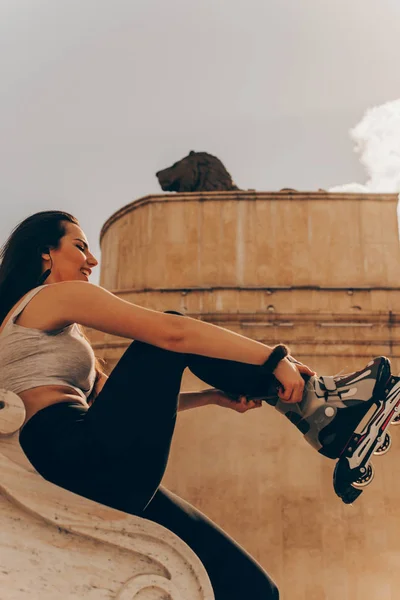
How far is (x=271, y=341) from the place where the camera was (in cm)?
1334

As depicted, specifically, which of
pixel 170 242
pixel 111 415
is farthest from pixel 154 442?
pixel 170 242

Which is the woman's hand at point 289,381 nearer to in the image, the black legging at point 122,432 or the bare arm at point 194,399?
the black legging at point 122,432

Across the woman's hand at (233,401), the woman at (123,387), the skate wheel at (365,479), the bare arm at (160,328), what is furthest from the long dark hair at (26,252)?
the skate wheel at (365,479)

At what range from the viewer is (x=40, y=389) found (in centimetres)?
318

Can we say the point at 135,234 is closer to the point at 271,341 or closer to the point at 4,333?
the point at 271,341

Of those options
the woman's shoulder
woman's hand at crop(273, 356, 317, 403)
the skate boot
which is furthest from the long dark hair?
the skate boot

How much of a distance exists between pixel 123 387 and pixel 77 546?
57cm

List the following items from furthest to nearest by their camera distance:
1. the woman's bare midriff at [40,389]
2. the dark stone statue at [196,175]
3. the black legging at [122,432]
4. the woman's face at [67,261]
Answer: the dark stone statue at [196,175] → the woman's face at [67,261] → the woman's bare midriff at [40,389] → the black legging at [122,432]

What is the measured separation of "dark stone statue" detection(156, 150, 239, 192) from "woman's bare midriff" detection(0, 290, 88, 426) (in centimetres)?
1354

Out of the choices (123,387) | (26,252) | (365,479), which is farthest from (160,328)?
(365,479)

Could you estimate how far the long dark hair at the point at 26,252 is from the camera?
3.48 metres

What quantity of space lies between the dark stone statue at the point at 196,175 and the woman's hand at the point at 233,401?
13.2m

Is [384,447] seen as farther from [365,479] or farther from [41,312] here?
[41,312]

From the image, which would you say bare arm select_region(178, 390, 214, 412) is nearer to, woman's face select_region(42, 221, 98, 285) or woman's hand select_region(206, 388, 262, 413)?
woman's hand select_region(206, 388, 262, 413)
